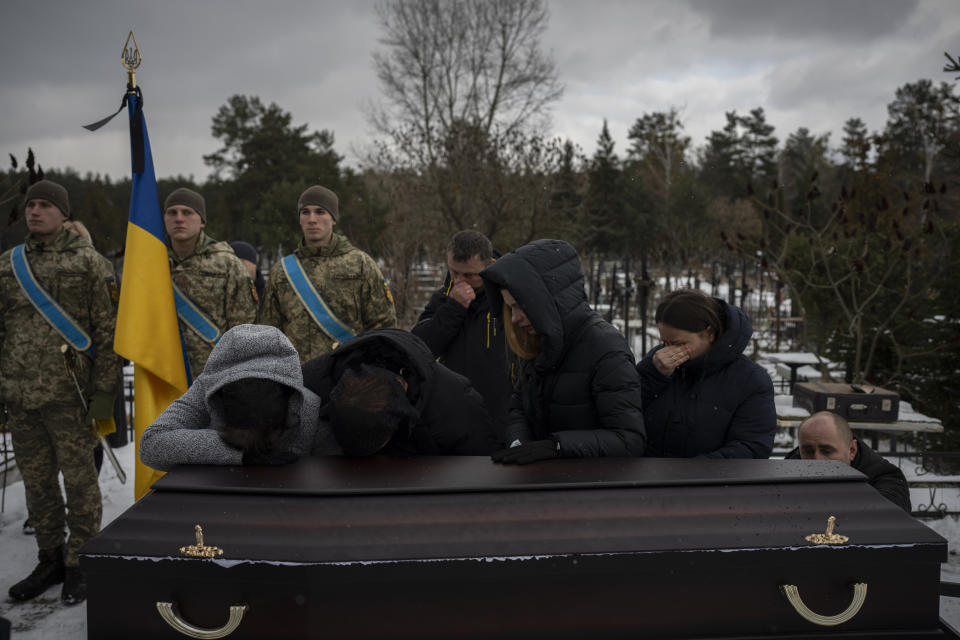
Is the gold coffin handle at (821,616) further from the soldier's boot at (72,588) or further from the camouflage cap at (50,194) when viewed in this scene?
the camouflage cap at (50,194)

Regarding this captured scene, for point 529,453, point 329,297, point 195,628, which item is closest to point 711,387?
point 529,453

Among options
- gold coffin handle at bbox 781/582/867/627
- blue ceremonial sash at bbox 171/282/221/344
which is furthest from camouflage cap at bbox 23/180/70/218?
gold coffin handle at bbox 781/582/867/627

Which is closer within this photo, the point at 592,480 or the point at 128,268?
the point at 592,480

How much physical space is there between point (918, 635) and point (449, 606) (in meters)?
0.99

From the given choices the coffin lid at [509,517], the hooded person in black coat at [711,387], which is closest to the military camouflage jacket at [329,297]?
the hooded person in black coat at [711,387]

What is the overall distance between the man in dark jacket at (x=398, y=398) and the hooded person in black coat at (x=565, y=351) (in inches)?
7.3

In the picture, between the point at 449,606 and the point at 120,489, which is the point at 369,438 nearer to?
the point at 449,606

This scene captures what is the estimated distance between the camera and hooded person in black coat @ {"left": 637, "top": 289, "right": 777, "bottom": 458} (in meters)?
2.00

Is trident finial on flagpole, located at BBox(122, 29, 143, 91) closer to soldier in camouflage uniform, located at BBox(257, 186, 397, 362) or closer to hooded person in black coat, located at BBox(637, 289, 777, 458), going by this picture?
soldier in camouflage uniform, located at BBox(257, 186, 397, 362)

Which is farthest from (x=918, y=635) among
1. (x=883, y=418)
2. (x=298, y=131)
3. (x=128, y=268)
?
(x=298, y=131)

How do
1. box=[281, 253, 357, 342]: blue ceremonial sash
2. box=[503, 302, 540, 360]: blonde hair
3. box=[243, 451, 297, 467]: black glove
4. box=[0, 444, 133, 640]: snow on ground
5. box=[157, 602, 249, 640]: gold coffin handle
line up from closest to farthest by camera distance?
box=[157, 602, 249, 640]: gold coffin handle → box=[243, 451, 297, 467]: black glove → box=[503, 302, 540, 360]: blonde hair → box=[0, 444, 133, 640]: snow on ground → box=[281, 253, 357, 342]: blue ceremonial sash

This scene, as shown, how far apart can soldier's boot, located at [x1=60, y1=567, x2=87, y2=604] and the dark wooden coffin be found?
7.68ft

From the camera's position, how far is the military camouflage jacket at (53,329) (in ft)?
10.1

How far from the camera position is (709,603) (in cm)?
130
